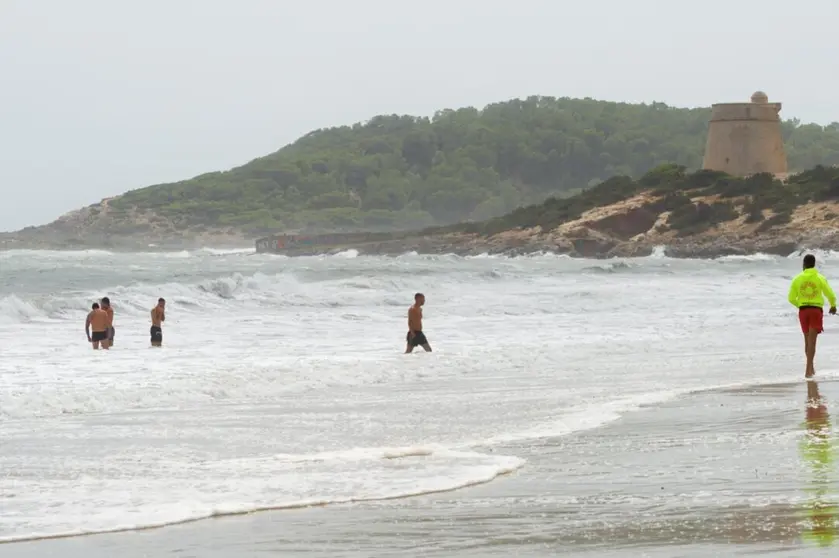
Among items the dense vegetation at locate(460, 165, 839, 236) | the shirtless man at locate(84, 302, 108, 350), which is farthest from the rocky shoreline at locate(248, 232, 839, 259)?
the shirtless man at locate(84, 302, 108, 350)

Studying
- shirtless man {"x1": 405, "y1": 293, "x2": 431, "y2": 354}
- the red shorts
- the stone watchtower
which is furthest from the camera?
the stone watchtower

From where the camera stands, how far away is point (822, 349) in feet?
59.1

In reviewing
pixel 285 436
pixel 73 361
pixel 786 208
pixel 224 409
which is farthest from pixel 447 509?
pixel 786 208

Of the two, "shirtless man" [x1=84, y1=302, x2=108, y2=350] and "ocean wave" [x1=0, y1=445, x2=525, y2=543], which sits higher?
"shirtless man" [x1=84, y1=302, x2=108, y2=350]

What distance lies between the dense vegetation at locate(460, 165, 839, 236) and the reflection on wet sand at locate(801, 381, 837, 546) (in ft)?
178

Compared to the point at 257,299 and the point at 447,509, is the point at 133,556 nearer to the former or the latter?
the point at 447,509

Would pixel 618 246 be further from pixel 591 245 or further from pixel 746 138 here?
pixel 746 138

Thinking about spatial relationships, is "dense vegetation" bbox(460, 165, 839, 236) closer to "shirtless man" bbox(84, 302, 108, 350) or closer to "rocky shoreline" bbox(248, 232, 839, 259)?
Result: "rocky shoreline" bbox(248, 232, 839, 259)

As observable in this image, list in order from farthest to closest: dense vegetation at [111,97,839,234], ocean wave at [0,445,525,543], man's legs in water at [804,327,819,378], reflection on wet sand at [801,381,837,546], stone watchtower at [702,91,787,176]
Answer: dense vegetation at [111,97,839,234], stone watchtower at [702,91,787,176], man's legs in water at [804,327,819,378], ocean wave at [0,445,525,543], reflection on wet sand at [801,381,837,546]

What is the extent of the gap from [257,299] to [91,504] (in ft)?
83.5

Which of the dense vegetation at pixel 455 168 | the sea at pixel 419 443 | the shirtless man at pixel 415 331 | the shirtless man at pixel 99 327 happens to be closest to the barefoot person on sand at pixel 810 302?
the sea at pixel 419 443

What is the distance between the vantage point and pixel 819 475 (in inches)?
303

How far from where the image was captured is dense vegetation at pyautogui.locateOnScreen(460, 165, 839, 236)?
64.9 meters

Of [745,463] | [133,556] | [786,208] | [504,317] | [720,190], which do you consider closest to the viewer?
[133,556]
